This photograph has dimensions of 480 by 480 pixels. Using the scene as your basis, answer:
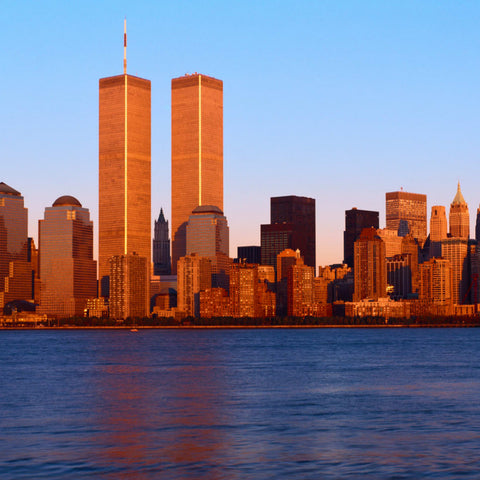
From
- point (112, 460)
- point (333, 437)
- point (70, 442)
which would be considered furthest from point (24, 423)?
point (333, 437)

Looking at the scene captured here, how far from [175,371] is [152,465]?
7041cm

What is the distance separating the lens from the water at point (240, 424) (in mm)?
49812

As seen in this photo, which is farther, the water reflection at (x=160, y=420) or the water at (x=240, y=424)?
the water reflection at (x=160, y=420)

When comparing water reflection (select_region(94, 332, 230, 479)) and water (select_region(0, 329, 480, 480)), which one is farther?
water reflection (select_region(94, 332, 230, 479))

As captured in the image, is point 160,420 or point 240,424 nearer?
point 240,424

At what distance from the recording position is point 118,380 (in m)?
105

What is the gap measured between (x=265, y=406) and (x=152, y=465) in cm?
2773

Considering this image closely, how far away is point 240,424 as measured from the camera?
65.7 m

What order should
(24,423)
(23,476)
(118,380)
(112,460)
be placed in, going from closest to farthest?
(23,476), (112,460), (24,423), (118,380)

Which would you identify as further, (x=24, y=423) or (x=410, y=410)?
(x=410, y=410)

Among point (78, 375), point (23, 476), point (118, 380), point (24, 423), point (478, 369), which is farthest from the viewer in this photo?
point (478, 369)

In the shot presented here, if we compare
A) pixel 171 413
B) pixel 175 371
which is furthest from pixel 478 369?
pixel 171 413

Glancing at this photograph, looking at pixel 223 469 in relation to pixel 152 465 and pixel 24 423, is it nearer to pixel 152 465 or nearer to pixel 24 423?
pixel 152 465

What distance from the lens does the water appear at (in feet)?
163
